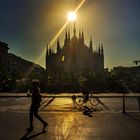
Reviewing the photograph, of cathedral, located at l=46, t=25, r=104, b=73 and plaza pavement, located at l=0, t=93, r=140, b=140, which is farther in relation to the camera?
cathedral, located at l=46, t=25, r=104, b=73

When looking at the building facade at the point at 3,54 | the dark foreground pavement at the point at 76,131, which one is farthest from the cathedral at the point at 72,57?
the dark foreground pavement at the point at 76,131

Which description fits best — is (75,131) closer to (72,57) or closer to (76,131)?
(76,131)

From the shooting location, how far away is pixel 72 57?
104125 mm

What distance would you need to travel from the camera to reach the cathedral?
10656cm

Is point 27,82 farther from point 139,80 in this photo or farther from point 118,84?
point 139,80

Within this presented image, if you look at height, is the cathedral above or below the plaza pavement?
above

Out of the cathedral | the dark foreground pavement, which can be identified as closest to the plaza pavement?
the dark foreground pavement

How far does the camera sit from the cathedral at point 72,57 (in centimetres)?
10656

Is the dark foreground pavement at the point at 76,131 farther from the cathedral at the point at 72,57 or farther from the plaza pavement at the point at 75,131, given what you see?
the cathedral at the point at 72,57

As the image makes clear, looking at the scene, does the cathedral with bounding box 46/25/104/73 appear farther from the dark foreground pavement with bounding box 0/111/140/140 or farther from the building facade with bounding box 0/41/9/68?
the dark foreground pavement with bounding box 0/111/140/140

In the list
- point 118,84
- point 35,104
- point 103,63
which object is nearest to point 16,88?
point 118,84

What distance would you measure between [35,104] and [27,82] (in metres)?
42.5

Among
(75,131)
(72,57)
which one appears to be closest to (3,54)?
(72,57)

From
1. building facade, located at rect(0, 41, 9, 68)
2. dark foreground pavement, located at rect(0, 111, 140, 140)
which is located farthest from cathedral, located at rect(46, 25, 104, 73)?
dark foreground pavement, located at rect(0, 111, 140, 140)
